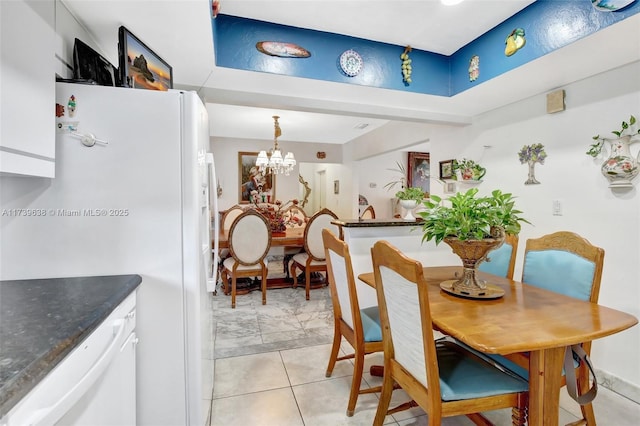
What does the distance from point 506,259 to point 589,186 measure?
2.72 ft

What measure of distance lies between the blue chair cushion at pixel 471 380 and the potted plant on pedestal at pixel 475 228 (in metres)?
0.31

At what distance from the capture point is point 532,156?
261cm

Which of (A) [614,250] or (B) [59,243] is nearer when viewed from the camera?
(B) [59,243]

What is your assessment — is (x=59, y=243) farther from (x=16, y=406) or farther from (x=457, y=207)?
(x=457, y=207)

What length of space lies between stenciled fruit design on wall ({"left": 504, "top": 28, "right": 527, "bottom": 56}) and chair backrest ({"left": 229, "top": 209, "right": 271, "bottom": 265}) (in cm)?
265

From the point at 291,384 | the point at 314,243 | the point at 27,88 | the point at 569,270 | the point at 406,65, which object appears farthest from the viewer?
the point at 314,243

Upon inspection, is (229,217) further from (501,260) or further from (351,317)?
(501,260)

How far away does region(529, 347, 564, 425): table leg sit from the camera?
115 cm

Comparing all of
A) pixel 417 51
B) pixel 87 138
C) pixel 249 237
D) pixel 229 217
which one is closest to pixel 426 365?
pixel 87 138

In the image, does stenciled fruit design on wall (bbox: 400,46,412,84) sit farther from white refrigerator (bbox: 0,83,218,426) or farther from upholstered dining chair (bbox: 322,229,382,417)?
white refrigerator (bbox: 0,83,218,426)

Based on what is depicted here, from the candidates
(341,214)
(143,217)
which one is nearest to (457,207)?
(143,217)

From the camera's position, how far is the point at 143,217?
133 cm

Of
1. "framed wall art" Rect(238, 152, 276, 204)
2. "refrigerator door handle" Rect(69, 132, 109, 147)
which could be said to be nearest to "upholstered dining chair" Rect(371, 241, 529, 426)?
"refrigerator door handle" Rect(69, 132, 109, 147)

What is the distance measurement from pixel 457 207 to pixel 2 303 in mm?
1841
